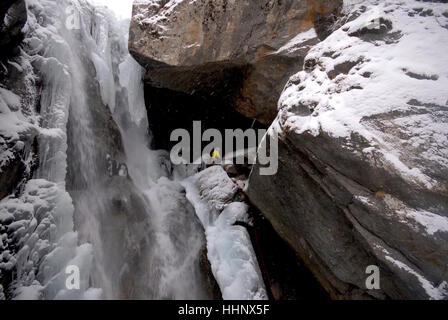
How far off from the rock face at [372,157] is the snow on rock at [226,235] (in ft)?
2.95

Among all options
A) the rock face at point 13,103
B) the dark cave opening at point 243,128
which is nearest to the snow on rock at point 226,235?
the dark cave opening at point 243,128

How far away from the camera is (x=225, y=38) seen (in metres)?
5.70

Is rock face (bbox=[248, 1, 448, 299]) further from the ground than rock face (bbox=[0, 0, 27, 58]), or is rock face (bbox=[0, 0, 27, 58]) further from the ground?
rock face (bbox=[0, 0, 27, 58])

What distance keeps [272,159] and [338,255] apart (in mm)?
1655

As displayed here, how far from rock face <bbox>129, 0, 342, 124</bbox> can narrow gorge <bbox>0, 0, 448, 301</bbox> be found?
33 mm

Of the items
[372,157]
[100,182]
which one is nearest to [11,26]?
[100,182]

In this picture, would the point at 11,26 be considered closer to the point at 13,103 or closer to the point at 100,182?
the point at 13,103

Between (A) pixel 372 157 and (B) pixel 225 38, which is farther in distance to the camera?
(B) pixel 225 38

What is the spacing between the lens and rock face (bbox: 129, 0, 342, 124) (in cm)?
546

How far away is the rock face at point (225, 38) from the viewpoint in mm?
5457

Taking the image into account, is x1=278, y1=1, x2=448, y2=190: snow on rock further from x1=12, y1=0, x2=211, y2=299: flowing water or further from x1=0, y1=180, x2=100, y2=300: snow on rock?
x1=0, y1=180, x2=100, y2=300: snow on rock

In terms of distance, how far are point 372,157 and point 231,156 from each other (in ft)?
16.5

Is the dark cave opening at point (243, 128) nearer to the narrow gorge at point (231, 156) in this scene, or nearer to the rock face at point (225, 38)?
the narrow gorge at point (231, 156)

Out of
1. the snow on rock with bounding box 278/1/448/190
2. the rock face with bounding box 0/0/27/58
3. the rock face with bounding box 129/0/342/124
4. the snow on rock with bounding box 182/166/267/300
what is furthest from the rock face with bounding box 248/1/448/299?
the rock face with bounding box 0/0/27/58
